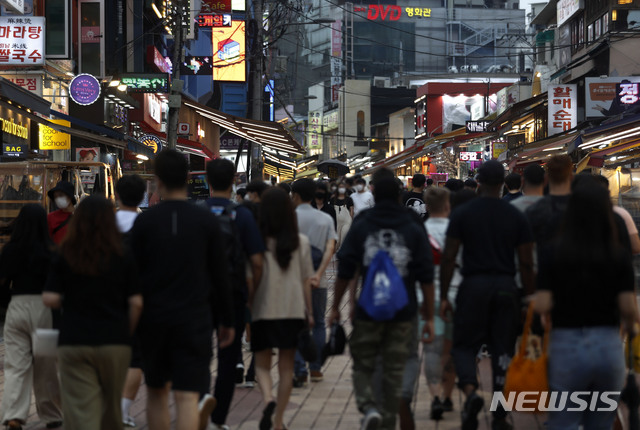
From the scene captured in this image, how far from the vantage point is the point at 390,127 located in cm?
9056

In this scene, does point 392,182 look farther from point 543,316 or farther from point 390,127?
point 390,127

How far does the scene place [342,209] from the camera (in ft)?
57.6

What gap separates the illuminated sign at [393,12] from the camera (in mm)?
106938

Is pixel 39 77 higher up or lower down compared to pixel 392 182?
higher up

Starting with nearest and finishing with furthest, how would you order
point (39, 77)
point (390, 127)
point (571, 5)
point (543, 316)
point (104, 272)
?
point (104, 272) → point (543, 316) → point (39, 77) → point (571, 5) → point (390, 127)

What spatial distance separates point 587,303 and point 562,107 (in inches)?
1106

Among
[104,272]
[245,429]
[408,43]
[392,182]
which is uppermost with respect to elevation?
[408,43]

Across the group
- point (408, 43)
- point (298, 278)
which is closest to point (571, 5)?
point (298, 278)

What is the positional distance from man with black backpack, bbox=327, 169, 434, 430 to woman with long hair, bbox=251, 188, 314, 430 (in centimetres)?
64

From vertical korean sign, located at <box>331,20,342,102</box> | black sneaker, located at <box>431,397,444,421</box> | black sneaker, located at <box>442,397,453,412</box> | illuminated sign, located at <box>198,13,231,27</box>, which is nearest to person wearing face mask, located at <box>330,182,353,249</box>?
black sneaker, located at <box>442,397,453,412</box>

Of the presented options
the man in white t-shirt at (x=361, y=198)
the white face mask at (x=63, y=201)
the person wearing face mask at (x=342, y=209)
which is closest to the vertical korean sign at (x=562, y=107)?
the person wearing face mask at (x=342, y=209)

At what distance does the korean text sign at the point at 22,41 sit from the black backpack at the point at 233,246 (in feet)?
47.7

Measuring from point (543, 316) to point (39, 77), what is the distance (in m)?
19.2

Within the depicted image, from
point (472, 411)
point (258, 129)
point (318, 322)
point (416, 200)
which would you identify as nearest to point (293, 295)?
point (472, 411)
